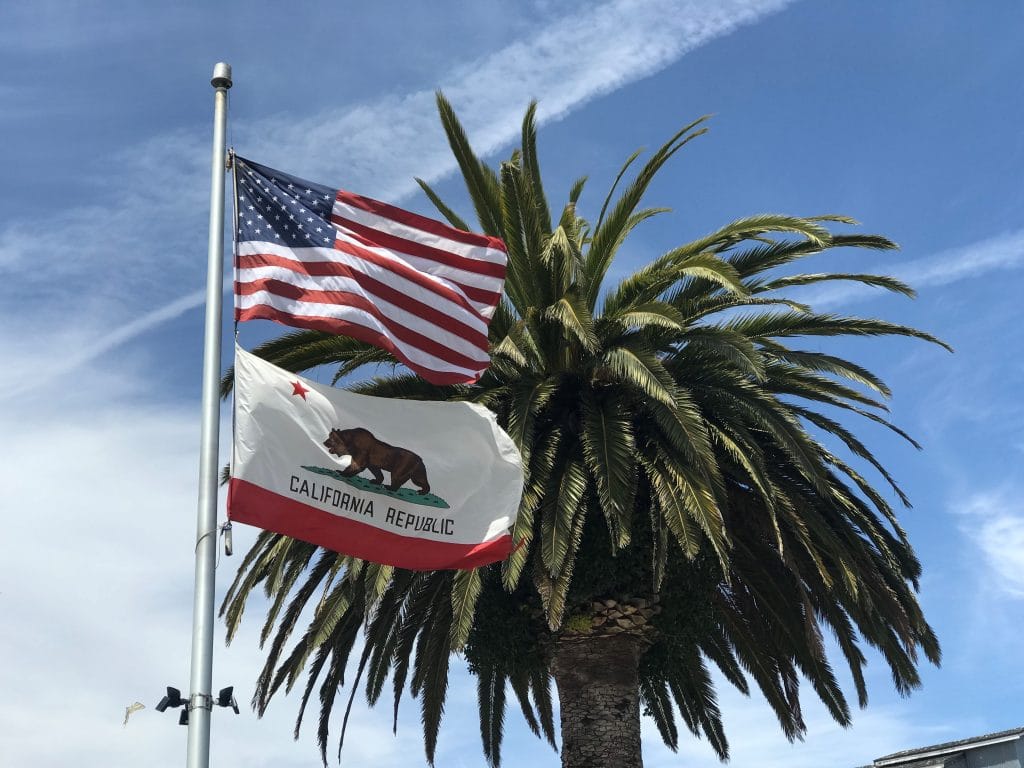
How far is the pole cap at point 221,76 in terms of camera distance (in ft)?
37.8

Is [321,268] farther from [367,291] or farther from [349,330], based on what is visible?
[349,330]

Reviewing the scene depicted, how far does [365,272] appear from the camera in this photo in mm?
11508

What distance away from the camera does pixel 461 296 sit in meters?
12.3

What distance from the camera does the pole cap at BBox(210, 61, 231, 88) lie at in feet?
37.8

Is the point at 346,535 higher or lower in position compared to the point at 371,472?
lower

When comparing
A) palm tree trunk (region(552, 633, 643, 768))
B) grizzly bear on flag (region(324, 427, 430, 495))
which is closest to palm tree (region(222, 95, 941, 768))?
palm tree trunk (region(552, 633, 643, 768))

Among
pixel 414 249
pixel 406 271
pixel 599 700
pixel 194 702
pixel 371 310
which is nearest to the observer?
pixel 194 702

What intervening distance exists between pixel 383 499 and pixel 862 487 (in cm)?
Answer: 1018

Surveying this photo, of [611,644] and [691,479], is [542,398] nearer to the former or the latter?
[691,479]

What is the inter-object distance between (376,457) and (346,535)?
725 millimetres

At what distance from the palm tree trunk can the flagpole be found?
8.63 m

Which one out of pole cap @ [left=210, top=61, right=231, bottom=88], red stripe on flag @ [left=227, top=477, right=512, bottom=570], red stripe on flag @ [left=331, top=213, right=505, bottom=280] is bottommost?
red stripe on flag @ [left=227, top=477, right=512, bottom=570]

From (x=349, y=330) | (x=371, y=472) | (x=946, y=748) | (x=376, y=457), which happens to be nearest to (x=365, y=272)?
(x=349, y=330)

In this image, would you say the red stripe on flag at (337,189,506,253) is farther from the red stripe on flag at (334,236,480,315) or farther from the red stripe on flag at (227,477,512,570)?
the red stripe on flag at (227,477,512,570)
